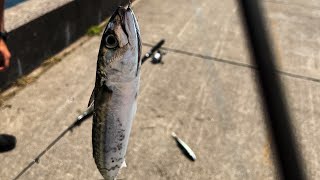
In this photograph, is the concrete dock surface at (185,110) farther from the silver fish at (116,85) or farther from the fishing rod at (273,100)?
the silver fish at (116,85)

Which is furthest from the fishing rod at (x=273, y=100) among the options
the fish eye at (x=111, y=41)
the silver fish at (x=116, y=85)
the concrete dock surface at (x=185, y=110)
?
the fish eye at (x=111, y=41)

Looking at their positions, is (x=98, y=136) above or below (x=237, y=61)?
above

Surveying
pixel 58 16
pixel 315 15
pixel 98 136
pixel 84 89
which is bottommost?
pixel 315 15

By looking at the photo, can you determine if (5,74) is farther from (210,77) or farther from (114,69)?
(114,69)

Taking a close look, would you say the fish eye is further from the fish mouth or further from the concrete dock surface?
the concrete dock surface

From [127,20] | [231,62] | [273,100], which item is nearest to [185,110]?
[273,100]

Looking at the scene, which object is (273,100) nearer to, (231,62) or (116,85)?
(231,62)

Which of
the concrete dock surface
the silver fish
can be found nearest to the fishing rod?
the concrete dock surface

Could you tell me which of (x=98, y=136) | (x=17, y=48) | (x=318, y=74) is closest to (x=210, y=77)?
(x=318, y=74)
